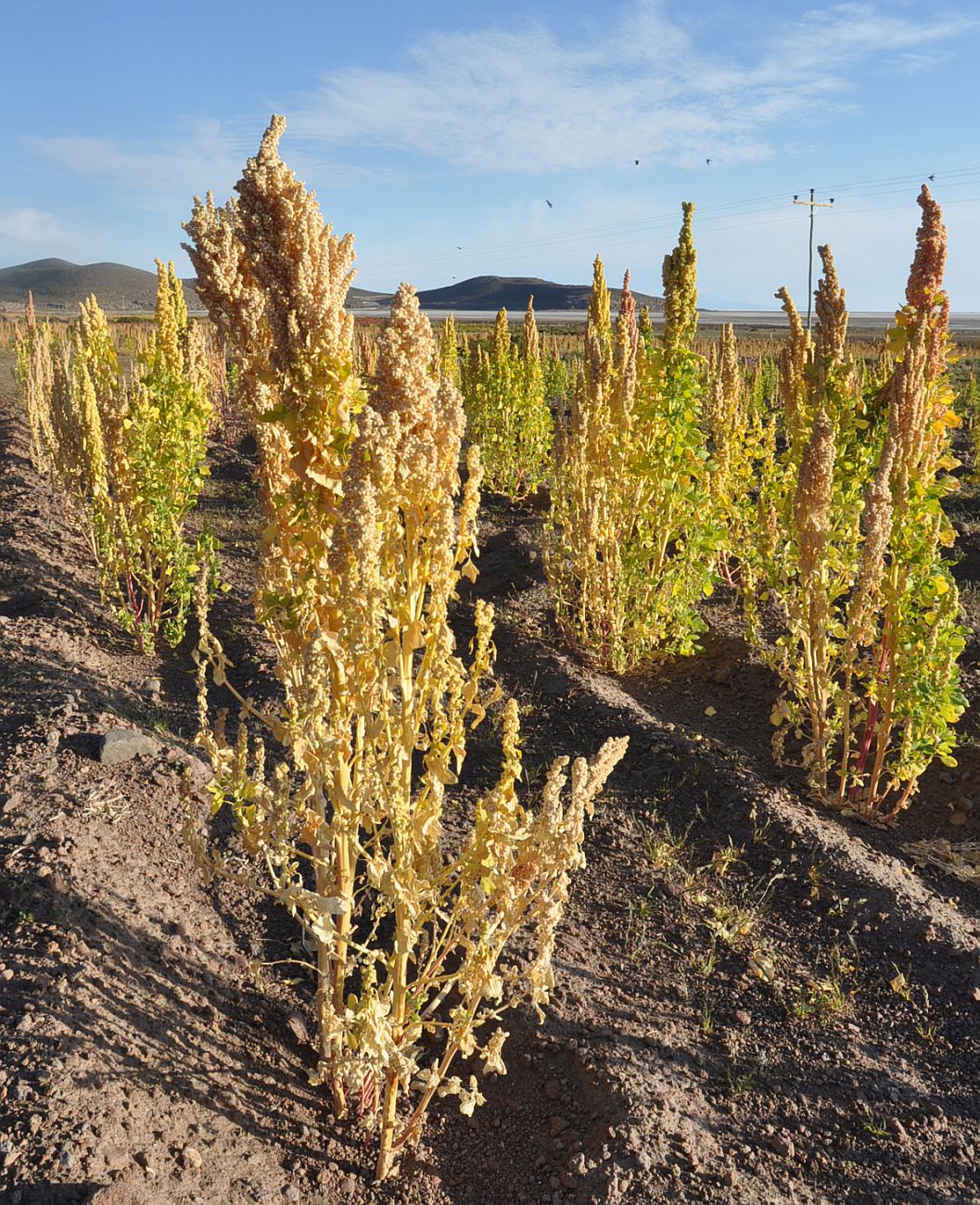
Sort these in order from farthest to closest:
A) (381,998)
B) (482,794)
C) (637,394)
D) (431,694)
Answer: (637,394)
(482,794)
(381,998)
(431,694)

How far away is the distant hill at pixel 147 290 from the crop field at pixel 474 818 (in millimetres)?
101767

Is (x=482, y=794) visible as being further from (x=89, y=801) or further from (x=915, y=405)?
(x=915, y=405)

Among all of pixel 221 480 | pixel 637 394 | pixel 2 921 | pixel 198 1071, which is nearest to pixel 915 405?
pixel 637 394

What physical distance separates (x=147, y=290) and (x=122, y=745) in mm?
130762

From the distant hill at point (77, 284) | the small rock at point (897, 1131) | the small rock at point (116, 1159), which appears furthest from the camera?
the distant hill at point (77, 284)

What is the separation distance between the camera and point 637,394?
5406 millimetres

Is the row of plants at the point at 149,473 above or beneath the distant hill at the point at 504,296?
beneath

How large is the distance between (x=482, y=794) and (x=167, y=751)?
1.55 metres

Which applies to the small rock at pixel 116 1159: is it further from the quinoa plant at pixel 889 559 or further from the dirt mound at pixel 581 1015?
the quinoa plant at pixel 889 559

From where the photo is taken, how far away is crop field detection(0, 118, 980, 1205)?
208 centimetres

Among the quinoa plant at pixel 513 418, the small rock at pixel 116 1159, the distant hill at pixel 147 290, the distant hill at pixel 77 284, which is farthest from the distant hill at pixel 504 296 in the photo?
the small rock at pixel 116 1159

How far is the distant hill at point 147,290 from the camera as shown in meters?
112

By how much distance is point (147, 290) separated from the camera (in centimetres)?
11781

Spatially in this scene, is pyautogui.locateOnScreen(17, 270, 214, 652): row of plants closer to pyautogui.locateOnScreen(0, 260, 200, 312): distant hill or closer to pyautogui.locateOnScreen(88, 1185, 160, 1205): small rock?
pyautogui.locateOnScreen(88, 1185, 160, 1205): small rock
